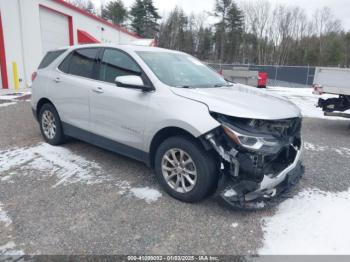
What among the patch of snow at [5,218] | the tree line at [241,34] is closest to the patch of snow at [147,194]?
the patch of snow at [5,218]

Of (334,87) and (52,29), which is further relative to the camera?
(52,29)

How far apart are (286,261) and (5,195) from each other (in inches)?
126

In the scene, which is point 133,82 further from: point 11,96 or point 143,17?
point 143,17

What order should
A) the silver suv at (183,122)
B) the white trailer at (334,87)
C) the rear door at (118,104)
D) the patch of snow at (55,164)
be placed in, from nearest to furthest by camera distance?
the silver suv at (183,122) < the rear door at (118,104) < the patch of snow at (55,164) < the white trailer at (334,87)

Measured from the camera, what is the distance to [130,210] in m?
3.23

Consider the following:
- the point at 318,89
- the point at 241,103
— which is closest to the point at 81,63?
the point at 241,103

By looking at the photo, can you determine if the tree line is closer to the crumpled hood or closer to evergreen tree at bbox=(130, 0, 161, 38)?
evergreen tree at bbox=(130, 0, 161, 38)

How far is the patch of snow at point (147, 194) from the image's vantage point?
3489mm

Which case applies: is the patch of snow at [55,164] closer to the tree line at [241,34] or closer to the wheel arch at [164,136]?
the wheel arch at [164,136]

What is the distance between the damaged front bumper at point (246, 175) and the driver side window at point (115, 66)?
156 centimetres

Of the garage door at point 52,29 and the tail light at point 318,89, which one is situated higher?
the garage door at point 52,29

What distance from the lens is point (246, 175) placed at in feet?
9.95

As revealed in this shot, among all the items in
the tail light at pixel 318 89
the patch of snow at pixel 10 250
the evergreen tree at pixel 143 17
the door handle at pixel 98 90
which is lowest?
the patch of snow at pixel 10 250

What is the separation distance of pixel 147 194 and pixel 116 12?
5406cm
